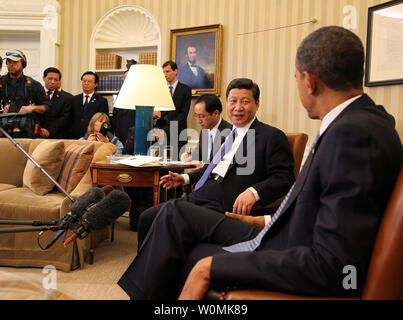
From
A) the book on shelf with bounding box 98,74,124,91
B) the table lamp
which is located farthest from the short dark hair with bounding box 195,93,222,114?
the book on shelf with bounding box 98,74,124,91

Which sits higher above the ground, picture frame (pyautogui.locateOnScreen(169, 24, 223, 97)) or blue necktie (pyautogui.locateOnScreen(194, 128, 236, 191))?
picture frame (pyautogui.locateOnScreen(169, 24, 223, 97))

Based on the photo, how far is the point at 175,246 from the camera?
4.18 ft

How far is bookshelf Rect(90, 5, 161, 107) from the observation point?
5.08 metres

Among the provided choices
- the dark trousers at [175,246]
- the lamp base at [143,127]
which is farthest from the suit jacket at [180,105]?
the dark trousers at [175,246]

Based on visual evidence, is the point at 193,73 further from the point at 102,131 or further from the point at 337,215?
the point at 337,215

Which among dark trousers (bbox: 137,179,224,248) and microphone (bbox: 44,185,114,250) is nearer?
microphone (bbox: 44,185,114,250)

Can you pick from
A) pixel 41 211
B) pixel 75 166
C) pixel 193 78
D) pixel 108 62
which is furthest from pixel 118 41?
pixel 41 211

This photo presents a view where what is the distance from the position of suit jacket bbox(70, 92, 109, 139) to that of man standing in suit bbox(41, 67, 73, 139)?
0.28 ft

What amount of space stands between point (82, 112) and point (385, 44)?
3522mm

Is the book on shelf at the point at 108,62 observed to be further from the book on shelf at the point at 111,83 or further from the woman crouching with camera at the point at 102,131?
the woman crouching with camera at the point at 102,131

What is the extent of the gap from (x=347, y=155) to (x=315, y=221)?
197mm

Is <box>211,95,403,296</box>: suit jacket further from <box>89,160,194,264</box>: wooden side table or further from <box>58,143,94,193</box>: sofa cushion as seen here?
<box>58,143,94,193</box>: sofa cushion
